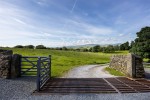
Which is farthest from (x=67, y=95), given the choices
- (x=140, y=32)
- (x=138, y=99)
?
(x=140, y=32)

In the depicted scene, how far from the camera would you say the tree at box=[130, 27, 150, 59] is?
3531 centimetres

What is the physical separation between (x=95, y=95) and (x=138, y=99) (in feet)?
6.02

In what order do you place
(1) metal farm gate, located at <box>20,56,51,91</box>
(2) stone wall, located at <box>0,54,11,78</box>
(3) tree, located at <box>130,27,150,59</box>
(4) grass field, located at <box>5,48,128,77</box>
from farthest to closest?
(3) tree, located at <box>130,27,150,59</box> → (4) grass field, located at <box>5,48,128,77</box> → (2) stone wall, located at <box>0,54,11,78</box> → (1) metal farm gate, located at <box>20,56,51,91</box>

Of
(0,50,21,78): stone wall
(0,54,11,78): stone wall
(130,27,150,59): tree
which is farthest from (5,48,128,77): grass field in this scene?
(0,54,11,78): stone wall

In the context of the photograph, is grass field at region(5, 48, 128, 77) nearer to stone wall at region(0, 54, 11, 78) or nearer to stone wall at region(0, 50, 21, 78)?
stone wall at region(0, 50, 21, 78)

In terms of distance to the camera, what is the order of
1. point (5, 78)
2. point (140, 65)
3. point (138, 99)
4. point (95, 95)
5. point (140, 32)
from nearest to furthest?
A: point (138, 99)
point (95, 95)
point (5, 78)
point (140, 65)
point (140, 32)

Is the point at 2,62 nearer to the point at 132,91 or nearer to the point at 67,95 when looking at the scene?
the point at 67,95

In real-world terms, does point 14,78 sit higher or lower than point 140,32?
lower

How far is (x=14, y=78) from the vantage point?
12.9m

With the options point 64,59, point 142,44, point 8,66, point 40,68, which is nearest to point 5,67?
point 8,66

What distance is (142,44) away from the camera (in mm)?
36344

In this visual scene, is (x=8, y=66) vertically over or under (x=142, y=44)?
under

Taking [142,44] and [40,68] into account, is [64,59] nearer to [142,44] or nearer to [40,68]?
[142,44]

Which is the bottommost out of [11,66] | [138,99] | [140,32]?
[138,99]
